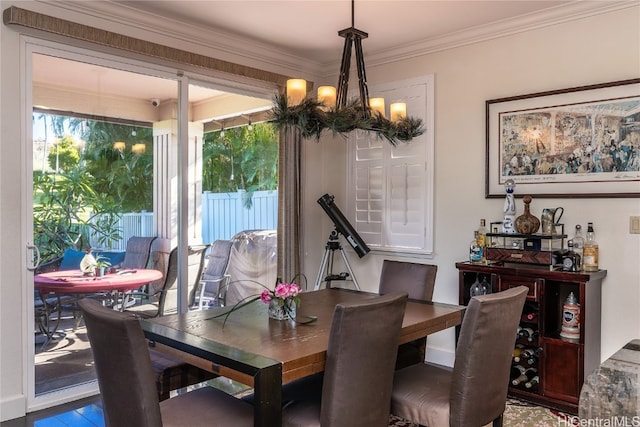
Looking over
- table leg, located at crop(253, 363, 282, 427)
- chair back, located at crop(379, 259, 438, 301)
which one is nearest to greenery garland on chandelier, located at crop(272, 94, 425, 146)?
chair back, located at crop(379, 259, 438, 301)

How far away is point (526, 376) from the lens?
3305mm

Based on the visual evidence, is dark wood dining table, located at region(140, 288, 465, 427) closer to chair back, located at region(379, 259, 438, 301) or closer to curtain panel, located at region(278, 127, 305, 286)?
chair back, located at region(379, 259, 438, 301)

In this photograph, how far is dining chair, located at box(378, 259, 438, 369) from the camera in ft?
10.2

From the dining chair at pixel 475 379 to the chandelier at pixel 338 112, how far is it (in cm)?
105

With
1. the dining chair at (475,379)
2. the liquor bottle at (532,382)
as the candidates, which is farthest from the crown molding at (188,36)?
the liquor bottle at (532,382)

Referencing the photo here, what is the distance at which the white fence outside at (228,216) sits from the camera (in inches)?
146

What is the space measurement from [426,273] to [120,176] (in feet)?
7.41

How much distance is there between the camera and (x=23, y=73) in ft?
10.1

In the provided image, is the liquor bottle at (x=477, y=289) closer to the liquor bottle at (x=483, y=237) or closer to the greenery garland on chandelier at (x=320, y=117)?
the liquor bottle at (x=483, y=237)

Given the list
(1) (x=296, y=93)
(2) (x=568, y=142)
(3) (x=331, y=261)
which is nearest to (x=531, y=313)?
(2) (x=568, y=142)

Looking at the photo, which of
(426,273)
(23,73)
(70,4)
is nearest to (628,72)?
(426,273)

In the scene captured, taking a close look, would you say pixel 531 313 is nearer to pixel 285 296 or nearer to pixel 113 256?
pixel 285 296

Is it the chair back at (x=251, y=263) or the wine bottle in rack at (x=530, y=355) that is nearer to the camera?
the wine bottle in rack at (x=530, y=355)

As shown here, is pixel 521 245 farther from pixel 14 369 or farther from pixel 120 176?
pixel 14 369
